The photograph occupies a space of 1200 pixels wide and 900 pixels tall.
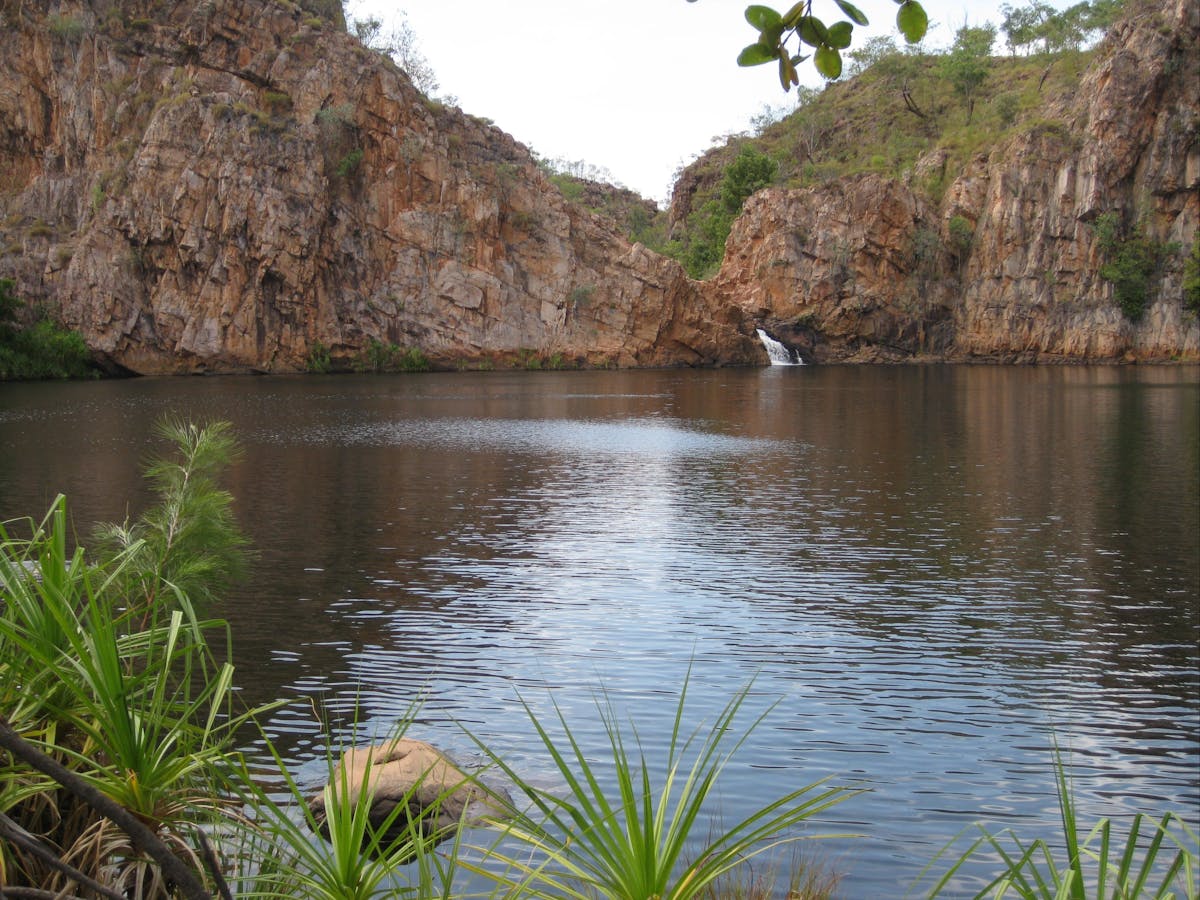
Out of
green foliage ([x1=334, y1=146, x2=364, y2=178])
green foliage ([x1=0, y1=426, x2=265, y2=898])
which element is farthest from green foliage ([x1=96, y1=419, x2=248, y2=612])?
green foliage ([x1=334, y1=146, x2=364, y2=178])

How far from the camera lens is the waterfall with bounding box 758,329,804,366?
91.2 m

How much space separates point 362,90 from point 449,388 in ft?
100

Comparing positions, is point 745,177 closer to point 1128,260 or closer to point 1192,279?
point 1128,260

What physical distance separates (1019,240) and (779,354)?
68.2 feet

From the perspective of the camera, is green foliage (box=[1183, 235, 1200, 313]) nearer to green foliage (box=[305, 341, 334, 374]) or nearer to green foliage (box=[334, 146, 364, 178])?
green foliage (box=[334, 146, 364, 178])

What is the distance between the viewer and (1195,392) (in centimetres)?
4806

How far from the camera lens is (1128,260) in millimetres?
79250

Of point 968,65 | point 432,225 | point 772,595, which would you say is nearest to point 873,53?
point 968,65

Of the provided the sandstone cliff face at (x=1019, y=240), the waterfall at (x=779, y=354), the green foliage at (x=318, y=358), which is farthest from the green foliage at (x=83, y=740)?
the waterfall at (x=779, y=354)

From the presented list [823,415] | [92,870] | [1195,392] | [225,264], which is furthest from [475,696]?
[225,264]

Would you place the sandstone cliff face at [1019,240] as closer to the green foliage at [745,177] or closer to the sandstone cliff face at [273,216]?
the sandstone cliff face at [273,216]

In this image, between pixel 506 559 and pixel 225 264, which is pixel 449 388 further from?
pixel 506 559

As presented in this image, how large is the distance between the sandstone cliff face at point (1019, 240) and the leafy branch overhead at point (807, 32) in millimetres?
84204

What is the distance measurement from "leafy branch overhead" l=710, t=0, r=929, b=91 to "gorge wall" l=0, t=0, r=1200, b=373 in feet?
235
